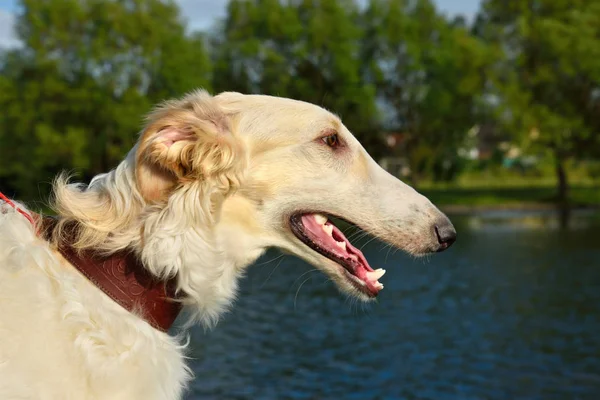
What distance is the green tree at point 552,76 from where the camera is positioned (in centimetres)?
4491

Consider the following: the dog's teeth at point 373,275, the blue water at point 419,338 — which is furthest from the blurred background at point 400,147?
the dog's teeth at point 373,275

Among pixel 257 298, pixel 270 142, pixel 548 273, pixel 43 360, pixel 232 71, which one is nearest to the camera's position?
pixel 43 360

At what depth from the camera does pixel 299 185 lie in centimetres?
386

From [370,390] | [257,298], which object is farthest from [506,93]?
[370,390]

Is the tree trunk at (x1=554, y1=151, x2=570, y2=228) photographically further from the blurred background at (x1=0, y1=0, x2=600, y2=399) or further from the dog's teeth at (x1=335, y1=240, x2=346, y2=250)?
the dog's teeth at (x1=335, y1=240, x2=346, y2=250)

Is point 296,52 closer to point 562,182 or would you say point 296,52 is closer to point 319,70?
point 319,70

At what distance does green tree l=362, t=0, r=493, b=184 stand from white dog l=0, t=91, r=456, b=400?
55.1 metres

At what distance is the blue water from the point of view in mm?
11266

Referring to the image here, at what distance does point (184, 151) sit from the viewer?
3338 mm

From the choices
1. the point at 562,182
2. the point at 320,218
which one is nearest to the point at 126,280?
the point at 320,218

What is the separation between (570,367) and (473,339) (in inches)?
82.0

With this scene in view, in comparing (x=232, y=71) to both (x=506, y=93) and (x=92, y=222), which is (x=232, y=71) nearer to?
(x=506, y=93)

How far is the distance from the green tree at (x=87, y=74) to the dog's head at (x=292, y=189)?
48675mm

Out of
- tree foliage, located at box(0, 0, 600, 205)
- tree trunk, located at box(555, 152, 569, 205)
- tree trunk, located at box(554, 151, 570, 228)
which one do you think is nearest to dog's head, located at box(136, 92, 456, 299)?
tree foliage, located at box(0, 0, 600, 205)
